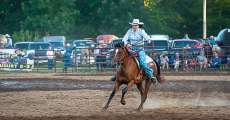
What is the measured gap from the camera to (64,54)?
37656 mm

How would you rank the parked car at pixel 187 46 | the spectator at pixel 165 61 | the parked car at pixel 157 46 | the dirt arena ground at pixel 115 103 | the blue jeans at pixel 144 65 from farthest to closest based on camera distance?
the parked car at pixel 157 46
the parked car at pixel 187 46
the spectator at pixel 165 61
the blue jeans at pixel 144 65
the dirt arena ground at pixel 115 103

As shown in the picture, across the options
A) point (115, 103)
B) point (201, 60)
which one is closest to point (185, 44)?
point (201, 60)

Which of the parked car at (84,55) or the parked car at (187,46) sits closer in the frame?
the parked car at (187,46)

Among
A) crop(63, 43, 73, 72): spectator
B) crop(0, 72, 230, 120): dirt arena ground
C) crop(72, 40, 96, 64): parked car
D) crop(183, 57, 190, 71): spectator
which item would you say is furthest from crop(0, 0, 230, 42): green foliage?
crop(0, 72, 230, 120): dirt arena ground

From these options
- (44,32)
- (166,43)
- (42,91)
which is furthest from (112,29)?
(42,91)

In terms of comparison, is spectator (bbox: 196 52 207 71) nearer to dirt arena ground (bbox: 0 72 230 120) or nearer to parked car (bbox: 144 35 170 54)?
parked car (bbox: 144 35 170 54)

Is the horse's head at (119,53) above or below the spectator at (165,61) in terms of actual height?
above

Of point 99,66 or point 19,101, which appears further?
point 99,66

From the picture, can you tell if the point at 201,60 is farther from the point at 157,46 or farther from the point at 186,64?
the point at 157,46

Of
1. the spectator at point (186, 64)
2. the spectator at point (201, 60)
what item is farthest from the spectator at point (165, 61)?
the spectator at point (201, 60)

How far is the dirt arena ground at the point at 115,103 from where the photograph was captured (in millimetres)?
14398

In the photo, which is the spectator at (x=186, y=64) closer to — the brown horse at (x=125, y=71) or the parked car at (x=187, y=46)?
the parked car at (x=187, y=46)

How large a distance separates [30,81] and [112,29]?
35.4 metres

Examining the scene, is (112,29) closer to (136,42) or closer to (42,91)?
(42,91)
